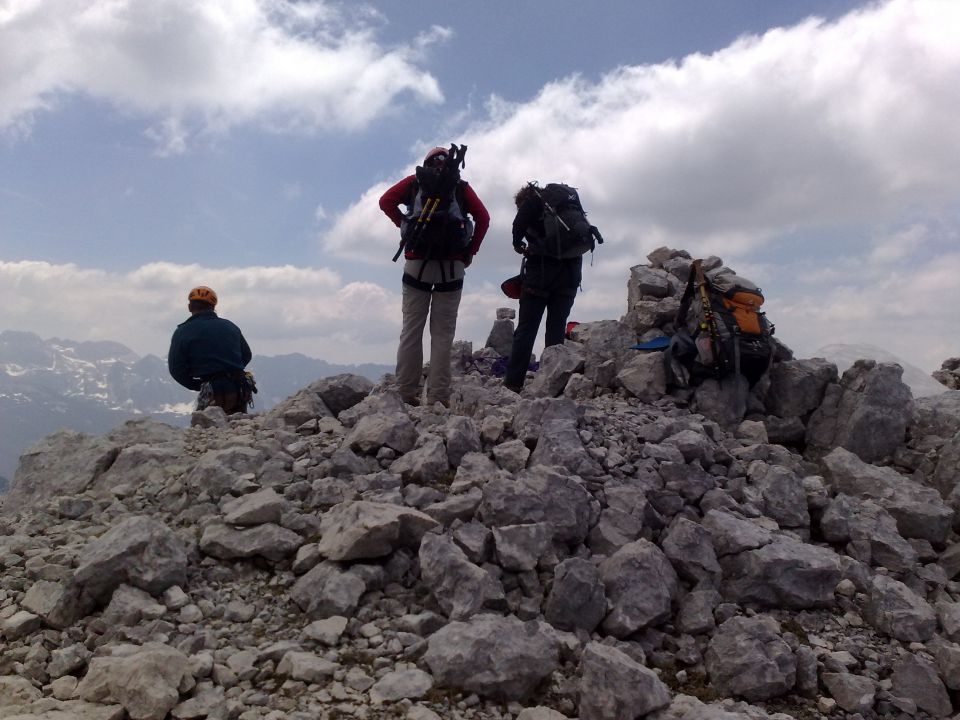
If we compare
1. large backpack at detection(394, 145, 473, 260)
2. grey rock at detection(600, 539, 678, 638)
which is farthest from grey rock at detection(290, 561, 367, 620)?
large backpack at detection(394, 145, 473, 260)

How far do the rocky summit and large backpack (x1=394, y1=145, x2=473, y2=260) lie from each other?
257 cm

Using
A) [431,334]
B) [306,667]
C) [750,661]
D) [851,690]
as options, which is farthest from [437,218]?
[851,690]

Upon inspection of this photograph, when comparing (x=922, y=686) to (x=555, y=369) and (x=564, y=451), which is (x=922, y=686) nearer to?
(x=564, y=451)

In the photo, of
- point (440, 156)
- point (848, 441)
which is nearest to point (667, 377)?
point (848, 441)

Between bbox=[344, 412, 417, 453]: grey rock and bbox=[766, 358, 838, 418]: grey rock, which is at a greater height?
bbox=[766, 358, 838, 418]: grey rock

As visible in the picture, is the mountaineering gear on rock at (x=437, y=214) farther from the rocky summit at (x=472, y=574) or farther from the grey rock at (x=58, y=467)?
the grey rock at (x=58, y=467)

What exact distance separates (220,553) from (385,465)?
2031 millimetres

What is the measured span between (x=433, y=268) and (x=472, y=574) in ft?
18.7

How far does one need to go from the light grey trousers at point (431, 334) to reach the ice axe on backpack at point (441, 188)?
25.8 inches

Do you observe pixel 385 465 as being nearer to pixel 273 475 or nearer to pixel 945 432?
pixel 273 475

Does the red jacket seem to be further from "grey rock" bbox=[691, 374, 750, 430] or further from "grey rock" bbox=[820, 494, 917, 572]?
"grey rock" bbox=[820, 494, 917, 572]

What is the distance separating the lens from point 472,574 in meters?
5.07

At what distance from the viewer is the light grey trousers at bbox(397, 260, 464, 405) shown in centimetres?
1001

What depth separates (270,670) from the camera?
4.26 m
